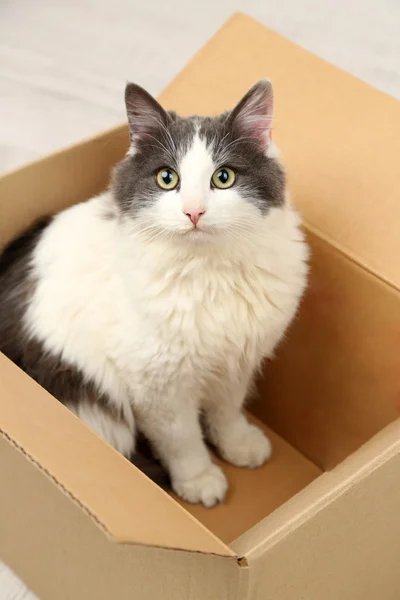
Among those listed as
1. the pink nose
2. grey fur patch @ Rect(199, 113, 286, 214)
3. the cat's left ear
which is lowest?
the pink nose

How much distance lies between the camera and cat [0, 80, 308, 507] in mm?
936

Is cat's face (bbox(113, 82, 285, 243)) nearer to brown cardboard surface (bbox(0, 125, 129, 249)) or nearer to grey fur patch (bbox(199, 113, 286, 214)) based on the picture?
grey fur patch (bbox(199, 113, 286, 214))

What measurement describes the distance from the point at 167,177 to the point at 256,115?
16 centimetres

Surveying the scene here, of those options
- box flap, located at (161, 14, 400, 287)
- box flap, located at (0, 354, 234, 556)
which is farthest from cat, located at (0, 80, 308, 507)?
box flap, located at (0, 354, 234, 556)

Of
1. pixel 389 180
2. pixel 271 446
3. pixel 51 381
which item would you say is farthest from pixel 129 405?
pixel 389 180

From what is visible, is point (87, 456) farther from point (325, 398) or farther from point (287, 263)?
point (325, 398)

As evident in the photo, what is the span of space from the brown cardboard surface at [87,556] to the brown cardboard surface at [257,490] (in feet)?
1.05

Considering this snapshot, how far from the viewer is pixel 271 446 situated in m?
1.46

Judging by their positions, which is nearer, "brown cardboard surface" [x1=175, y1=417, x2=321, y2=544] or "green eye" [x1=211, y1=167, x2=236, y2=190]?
"green eye" [x1=211, y1=167, x2=236, y2=190]

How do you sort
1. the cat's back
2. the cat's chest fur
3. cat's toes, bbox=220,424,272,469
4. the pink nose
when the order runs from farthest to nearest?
cat's toes, bbox=220,424,272,469
the cat's back
the cat's chest fur
the pink nose

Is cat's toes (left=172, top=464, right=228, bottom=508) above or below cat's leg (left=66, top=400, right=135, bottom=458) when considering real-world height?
below

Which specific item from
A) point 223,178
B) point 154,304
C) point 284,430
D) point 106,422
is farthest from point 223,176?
point 284,430

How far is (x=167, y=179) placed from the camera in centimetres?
94

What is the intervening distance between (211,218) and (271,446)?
73 cm
